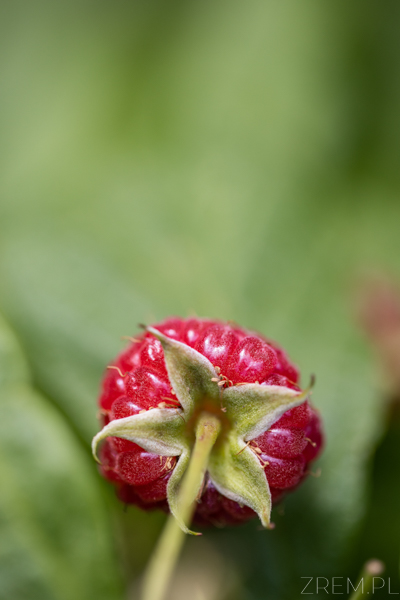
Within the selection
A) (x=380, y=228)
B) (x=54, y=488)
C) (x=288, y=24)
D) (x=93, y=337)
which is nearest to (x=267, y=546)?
(x=54, y=488)

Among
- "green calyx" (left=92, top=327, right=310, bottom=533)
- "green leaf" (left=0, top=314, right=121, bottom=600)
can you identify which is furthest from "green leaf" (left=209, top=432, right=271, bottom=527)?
"green leaf" (left=0, top=314, right=121, bottom=600)

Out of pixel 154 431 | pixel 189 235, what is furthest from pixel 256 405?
pixel 189 235

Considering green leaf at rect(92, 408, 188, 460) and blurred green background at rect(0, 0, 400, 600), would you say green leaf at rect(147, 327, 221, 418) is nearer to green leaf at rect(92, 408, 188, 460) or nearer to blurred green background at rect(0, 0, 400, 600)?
green leaf at rect(92, 408, 188, 460)

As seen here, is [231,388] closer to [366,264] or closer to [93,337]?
[93,337]

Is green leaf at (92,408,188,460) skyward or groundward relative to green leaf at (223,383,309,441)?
groundward

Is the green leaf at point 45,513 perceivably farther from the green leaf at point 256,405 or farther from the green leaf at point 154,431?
the green leaf at point 256,405

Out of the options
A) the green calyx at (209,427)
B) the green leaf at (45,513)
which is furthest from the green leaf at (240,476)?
the green leaf at (45,513)

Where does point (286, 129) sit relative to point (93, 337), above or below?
above
